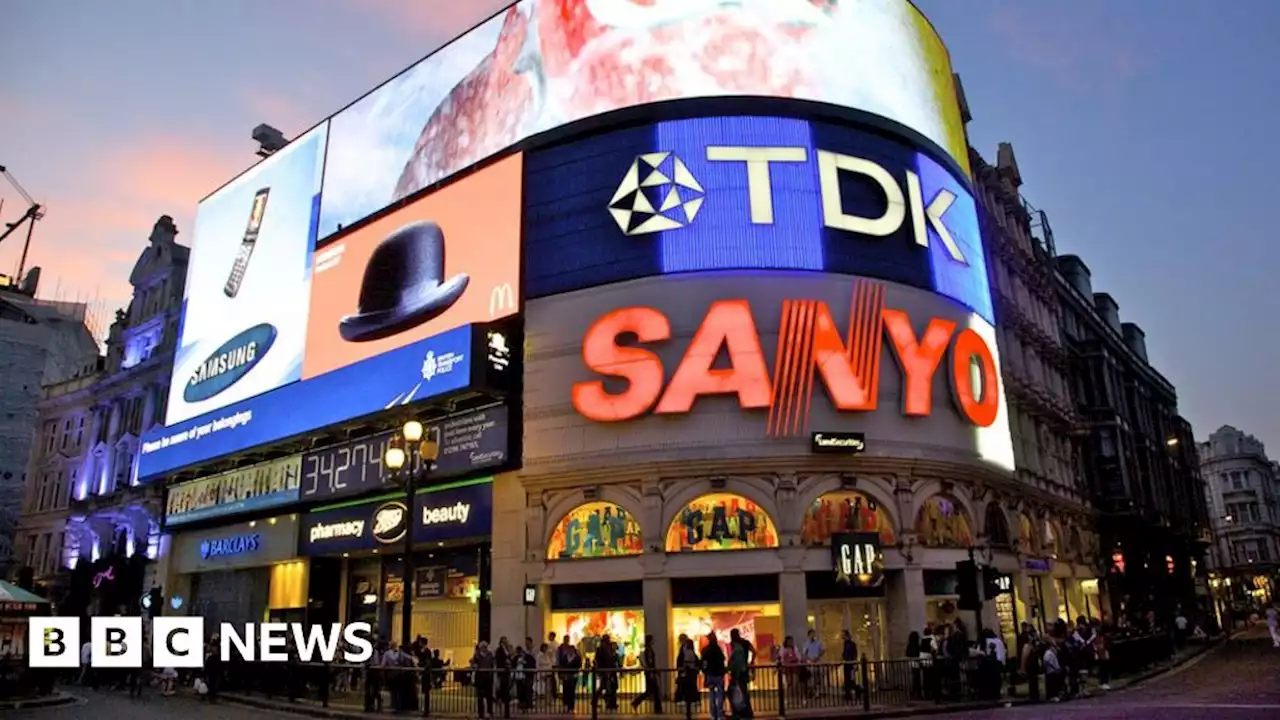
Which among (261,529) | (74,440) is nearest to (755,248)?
(261,529)

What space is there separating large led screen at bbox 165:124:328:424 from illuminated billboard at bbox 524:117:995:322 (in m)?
14.7

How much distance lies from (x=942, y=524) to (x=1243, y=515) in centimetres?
11562

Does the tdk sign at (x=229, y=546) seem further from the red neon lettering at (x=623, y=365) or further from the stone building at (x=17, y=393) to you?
the stone building at (x=17, y=393)

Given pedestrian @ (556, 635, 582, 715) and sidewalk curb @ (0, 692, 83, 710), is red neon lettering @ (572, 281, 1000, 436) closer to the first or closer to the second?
pedestrian @ (556, 635, 582, 715)

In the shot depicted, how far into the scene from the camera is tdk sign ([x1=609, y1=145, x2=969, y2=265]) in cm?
3002

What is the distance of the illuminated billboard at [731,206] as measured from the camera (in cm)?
2972

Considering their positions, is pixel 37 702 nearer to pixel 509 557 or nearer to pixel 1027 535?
pixel 509 557

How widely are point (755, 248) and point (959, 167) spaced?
43.6ft

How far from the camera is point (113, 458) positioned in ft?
181

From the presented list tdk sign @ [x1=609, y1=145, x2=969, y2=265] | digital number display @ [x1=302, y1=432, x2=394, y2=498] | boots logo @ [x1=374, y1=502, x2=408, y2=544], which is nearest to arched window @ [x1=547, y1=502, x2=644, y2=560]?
boots logo @ [x1=374, y1=502, x2=408, y2=544]

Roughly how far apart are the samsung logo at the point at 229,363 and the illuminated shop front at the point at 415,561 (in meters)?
9.00

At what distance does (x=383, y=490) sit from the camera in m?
33.7

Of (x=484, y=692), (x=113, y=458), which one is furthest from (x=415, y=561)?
(x=113, y=458)

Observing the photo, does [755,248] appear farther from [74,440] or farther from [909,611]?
[74,440]
